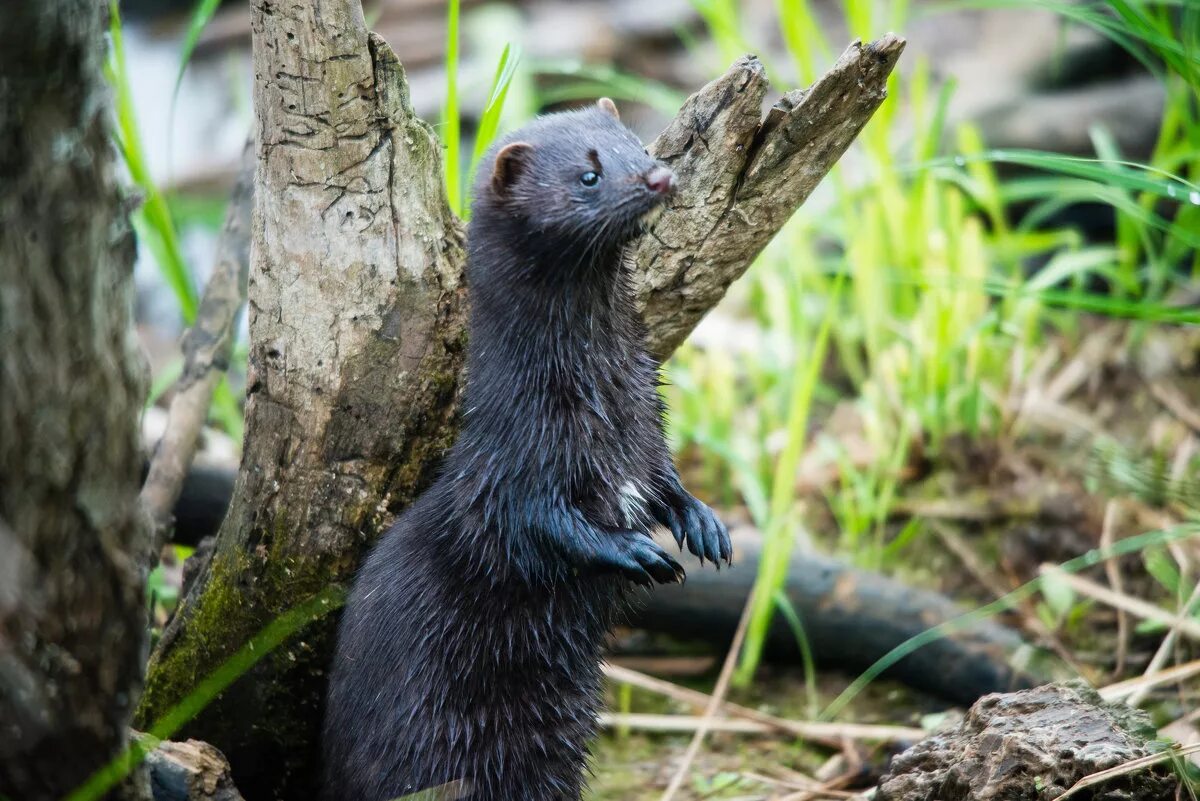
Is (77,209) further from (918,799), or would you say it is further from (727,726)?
(727,726)

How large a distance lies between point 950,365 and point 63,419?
3705 mm

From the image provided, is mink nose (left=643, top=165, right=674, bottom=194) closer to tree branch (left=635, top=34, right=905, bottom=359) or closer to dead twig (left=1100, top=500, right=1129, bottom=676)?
tree branch (left=635, top=34, right=905, bottom=359)

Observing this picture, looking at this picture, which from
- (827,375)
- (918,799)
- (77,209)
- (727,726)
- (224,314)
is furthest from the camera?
(827,375)

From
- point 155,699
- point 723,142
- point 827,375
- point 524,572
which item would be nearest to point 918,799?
point 524,572

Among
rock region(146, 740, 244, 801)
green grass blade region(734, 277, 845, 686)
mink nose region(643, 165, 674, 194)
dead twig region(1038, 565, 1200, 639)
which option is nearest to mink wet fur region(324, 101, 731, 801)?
mink nose region(643, 165, 674, 194)

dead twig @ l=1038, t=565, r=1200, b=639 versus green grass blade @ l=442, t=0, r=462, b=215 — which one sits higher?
green grass blade @ l=442, t=0, r=462, b=215

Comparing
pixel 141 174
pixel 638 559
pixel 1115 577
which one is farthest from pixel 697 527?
pixel 1115 577

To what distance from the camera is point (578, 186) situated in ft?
9.34

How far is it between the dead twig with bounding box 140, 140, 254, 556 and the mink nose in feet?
4.33

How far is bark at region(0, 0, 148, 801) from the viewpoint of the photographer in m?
1.63

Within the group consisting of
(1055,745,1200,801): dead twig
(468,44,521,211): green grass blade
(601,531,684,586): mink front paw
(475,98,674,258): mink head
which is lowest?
(1055,745,1200,801): dead twig

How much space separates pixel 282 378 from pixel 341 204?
1.47 ft

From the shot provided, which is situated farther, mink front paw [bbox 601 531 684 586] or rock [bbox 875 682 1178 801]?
mink front paw [bbox 601 531 684 586]

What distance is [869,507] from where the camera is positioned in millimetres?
4430
